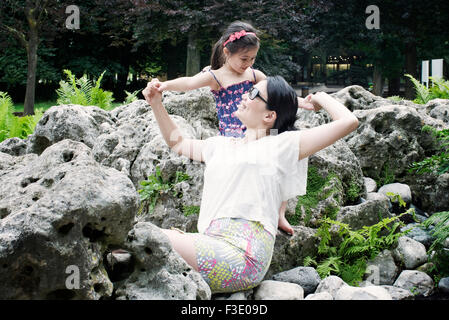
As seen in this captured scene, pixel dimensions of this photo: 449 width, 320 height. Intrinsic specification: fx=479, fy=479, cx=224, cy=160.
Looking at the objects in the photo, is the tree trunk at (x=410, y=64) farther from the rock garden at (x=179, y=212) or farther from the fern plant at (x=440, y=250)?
the fern plant at (x=440, y=250)

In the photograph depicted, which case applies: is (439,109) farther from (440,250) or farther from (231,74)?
(231,74)

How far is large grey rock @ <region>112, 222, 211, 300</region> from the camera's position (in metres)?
2.41

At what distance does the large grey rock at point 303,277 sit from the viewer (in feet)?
11.3

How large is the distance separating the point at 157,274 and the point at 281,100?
1.26 meters

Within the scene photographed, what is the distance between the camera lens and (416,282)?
3758mm

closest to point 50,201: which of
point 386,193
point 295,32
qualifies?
point 386,193

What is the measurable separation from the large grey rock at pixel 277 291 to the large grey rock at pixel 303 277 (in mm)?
328

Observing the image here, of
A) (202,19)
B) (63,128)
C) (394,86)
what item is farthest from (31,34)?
(394,86)

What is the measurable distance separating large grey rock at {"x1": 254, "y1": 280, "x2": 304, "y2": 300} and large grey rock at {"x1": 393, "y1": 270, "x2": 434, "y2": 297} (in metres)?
1.12

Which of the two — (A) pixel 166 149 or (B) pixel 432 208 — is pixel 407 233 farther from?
(A) pixel 166 149

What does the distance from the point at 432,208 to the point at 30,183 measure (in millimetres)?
4226

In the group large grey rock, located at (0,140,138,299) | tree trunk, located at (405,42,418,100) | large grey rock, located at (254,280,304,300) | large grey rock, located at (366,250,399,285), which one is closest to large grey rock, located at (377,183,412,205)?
large grey rock, located at (366,250,399,285)

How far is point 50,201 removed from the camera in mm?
2152

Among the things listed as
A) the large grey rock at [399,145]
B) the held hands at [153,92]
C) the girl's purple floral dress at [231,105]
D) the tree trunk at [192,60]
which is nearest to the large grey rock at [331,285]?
the girl's purple floral dress at [231,105]
